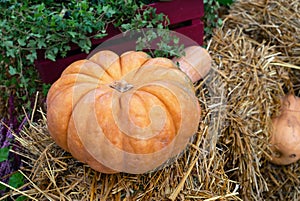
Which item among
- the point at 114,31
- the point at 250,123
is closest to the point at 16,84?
the point at 114,31

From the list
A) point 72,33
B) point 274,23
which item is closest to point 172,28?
point 72,33

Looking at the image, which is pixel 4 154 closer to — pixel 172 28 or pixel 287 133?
pixel 172 28

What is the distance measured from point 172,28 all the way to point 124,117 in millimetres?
767

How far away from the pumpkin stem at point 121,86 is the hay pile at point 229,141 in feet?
0.95

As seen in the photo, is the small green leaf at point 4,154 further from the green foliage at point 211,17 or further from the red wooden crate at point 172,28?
the green foliage at point 211,17

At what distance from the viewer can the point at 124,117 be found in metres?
1.16

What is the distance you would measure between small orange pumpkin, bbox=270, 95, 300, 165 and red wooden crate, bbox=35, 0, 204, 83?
0.55m

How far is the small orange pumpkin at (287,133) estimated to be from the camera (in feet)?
6.28

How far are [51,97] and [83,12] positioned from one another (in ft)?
1.27

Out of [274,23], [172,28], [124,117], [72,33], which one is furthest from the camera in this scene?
[274,23]

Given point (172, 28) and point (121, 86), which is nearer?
point (121, 86)

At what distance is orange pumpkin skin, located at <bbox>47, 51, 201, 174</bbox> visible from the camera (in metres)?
1.16

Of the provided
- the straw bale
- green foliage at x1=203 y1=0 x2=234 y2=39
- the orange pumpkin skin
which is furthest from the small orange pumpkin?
the orange pumpkin skin

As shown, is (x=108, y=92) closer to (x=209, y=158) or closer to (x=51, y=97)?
(x=51, y=97)
